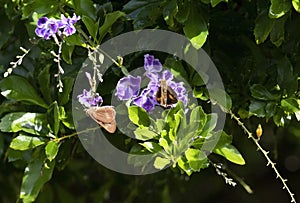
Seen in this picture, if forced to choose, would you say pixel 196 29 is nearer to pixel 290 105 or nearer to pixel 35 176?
pixel 290 105

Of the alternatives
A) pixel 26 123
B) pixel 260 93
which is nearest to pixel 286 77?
pixel 260 93

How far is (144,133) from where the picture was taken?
1.02m

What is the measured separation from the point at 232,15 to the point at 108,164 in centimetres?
39

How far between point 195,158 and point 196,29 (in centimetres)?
23

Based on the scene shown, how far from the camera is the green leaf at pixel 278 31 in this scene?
3.58 feet

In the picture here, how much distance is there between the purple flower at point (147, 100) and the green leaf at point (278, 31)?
251 millimetres

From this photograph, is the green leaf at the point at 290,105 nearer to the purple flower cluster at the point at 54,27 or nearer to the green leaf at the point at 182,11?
the green leaf at the point at 182,11

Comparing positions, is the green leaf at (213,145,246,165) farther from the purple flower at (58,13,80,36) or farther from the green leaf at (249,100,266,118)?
the purple flower at (58,13,80,36)

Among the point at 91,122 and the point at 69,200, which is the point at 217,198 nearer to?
the point at 69,200

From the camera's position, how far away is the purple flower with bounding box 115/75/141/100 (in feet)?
3.44

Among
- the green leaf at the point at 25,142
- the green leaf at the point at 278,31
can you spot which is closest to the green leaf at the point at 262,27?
the green leaf at the point at 278,31

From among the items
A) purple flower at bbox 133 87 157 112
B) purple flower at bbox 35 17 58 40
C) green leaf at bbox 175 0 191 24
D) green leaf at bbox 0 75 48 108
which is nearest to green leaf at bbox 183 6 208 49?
green leaf at bbox 175 0 191 24

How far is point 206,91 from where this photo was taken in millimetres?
1113

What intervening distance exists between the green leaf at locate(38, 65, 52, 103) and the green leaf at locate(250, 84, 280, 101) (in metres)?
0.39
